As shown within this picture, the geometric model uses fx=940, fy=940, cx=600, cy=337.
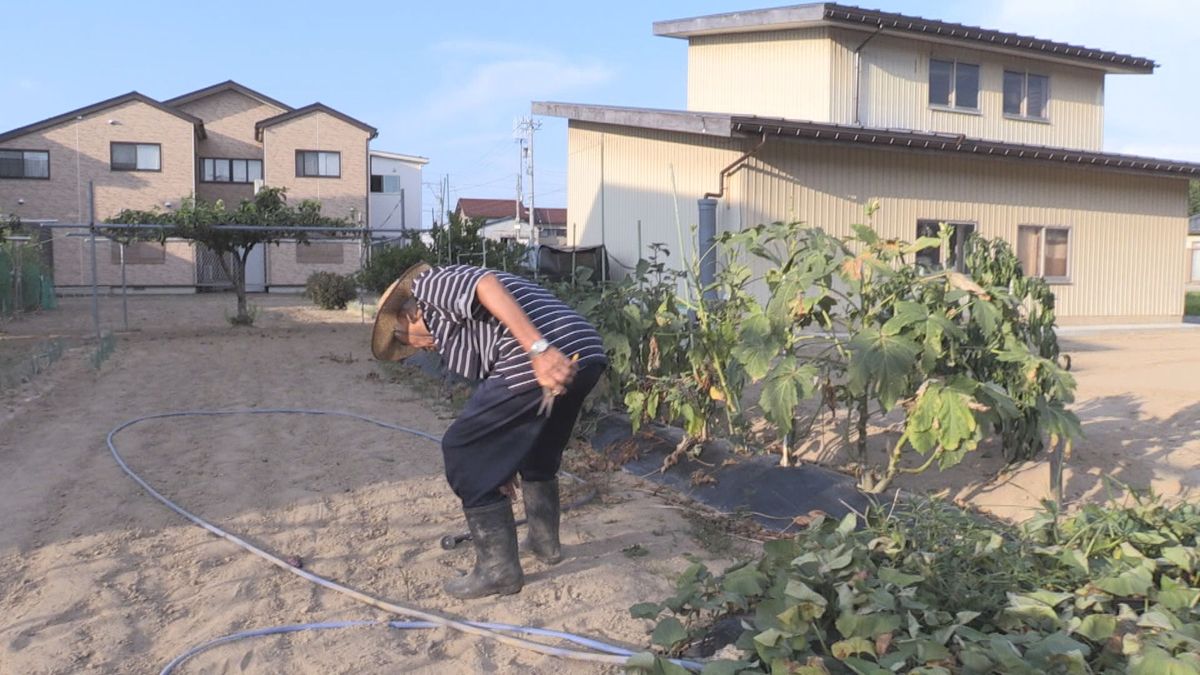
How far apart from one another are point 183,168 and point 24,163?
4.65 m

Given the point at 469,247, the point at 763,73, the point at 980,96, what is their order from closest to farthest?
the point at 469,247 < the point at 763,73 < the point at 980,96

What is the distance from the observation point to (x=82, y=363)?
35.3ft

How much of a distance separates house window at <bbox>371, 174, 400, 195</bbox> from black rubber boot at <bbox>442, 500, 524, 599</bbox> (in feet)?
113

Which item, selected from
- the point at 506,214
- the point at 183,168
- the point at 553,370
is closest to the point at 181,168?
the point at 183,168

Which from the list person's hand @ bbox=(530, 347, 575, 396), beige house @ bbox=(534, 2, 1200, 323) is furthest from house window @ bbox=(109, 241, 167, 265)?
person's hand @ bbox=(530, 347, 575, 396)

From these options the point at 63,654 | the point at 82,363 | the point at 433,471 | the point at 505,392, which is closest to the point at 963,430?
the point at 505,392

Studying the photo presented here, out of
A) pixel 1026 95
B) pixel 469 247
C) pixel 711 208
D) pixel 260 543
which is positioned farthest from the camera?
pixel 1026 95

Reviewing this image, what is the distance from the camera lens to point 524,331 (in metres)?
3.11

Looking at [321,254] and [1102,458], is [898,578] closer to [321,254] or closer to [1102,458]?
[1102,458]

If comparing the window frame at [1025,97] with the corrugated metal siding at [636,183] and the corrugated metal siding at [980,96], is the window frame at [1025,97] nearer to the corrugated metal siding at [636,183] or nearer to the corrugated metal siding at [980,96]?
the corrugated metal siding at [980,96]

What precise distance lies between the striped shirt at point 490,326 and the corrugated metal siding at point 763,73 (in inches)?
530

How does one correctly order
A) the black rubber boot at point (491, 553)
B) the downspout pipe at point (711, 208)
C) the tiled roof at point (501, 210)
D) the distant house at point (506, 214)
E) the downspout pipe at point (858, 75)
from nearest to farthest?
the black rubber boot at point (491, 553), the downspout pipe at point (711, 208), the downspout pipe at point (858, 75), the distant house at point (506, 214), the tiled roof at point (501, 210)

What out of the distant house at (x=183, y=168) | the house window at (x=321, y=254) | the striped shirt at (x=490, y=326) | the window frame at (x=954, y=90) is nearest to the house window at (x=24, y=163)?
the distant house at (x=183, y=168)

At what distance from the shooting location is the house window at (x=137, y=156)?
101ft
